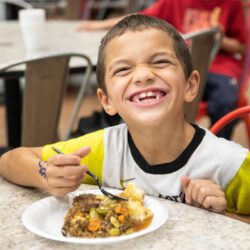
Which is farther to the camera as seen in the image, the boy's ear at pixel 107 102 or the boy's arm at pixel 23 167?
the boy's ear at pixel 107 102

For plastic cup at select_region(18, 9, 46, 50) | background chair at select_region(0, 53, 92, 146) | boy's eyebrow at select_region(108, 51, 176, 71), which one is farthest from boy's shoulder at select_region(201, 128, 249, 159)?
plastic cup at select_region(18, 9, 46, 50)

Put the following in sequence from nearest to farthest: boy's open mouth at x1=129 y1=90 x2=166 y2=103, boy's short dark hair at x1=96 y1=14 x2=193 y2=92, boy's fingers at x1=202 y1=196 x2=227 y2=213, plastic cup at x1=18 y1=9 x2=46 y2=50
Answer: boy's fingers at x1=202 y1=196 x2=227 y2=213 → boy's open mouth at x1=129 y1=90 x2=166 y2=103 → boy's short dark hair at x1=96 y1=14 x2=193 y2=92 → plastic cup at x1=18 y1=9 x2=46 y2=50

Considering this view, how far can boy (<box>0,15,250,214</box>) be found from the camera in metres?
1.13

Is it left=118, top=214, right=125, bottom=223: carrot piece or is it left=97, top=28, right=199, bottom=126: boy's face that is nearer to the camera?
left=118, top=214, right=125, bottom=223: carrot piece

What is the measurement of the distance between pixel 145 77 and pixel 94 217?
33 cm

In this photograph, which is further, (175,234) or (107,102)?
(107,102)

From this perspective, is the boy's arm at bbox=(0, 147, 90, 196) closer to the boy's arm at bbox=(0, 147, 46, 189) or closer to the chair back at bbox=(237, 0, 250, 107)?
the boy's arm at bbox=(0, 147, 46, 189)

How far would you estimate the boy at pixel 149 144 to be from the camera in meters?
1.13

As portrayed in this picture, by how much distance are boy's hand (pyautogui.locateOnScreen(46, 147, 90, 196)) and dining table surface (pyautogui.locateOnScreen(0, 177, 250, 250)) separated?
7 centimetres

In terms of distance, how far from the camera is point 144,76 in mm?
1139

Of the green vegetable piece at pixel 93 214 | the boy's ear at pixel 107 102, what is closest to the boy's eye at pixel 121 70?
the boy's ear at pixel 107 102

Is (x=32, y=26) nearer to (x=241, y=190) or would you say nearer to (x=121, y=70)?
(x=121, y=70)

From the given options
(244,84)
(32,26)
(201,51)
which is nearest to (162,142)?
(201,51)

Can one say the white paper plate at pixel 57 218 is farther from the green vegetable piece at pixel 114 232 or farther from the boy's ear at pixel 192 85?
the boy's ear at pixel 192 85
